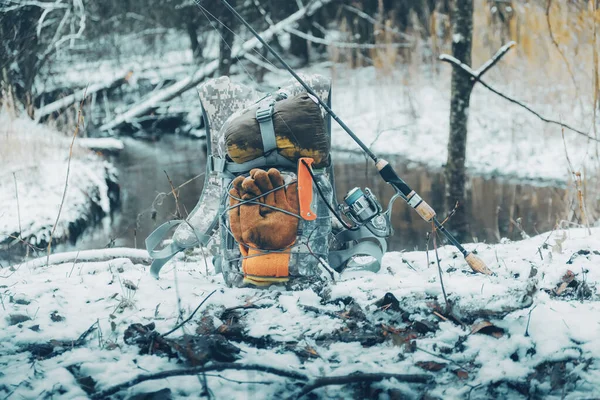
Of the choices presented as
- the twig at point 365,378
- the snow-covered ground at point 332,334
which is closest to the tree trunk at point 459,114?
the snow-covered ground at point 332,334

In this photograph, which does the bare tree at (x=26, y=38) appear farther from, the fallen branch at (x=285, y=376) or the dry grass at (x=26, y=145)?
the fallen branch at (x=285, y=376)

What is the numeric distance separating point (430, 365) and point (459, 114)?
13.9 feet

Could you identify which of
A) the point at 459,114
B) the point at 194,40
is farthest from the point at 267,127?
the point at 194,40

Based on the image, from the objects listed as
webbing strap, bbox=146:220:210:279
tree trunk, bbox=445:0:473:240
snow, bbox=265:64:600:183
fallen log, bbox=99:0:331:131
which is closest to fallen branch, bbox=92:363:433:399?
webbing strap, bbox=146:220:210:279

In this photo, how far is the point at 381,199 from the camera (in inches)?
325

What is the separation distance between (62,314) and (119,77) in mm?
13659

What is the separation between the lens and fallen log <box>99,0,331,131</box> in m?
13.5

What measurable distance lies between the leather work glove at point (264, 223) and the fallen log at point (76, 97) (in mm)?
8435

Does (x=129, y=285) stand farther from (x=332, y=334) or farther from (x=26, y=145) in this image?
(x=26, y=145)

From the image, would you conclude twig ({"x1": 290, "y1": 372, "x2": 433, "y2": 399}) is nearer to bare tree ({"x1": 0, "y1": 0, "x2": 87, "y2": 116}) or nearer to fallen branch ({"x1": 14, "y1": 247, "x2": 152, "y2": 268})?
fallen branch ({"x1": 14, "y1": 247, "x2": 152, "y2": 268})

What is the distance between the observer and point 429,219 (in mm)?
2695

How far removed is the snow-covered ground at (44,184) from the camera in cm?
627

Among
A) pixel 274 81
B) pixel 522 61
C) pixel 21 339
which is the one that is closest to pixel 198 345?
pixel 21 339

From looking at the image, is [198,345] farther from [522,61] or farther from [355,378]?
[522,61]
